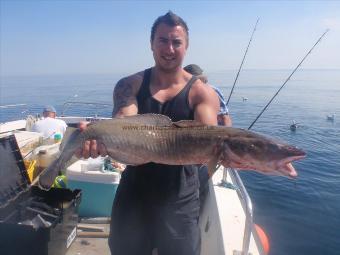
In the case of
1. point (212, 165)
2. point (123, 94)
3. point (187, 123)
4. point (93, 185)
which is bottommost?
point (93, 185)

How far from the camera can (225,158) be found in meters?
3.18

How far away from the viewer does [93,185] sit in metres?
5.46

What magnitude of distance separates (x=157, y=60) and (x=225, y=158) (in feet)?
3.83

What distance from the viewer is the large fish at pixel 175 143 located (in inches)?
122

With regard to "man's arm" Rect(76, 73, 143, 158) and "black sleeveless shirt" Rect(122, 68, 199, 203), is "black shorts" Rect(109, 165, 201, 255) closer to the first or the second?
"black sleeveless shirt" Rect(122, 68, 199, 203)

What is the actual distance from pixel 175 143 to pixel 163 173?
0.31 m

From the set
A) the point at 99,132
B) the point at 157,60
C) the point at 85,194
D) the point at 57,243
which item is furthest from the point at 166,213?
the point at 85,194

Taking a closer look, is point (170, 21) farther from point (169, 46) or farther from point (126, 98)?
point (126, 98)

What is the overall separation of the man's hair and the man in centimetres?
1

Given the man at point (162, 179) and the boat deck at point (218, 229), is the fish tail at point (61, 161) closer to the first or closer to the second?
the man at point (162, 179)

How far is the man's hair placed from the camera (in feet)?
10.7

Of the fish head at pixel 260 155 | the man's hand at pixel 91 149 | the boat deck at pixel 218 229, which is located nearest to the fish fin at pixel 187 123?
the fish head at pixel 260 155

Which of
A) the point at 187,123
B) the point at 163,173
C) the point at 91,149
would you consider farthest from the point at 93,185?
the point at 187,123

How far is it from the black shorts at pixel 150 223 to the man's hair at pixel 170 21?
150 centimetres
